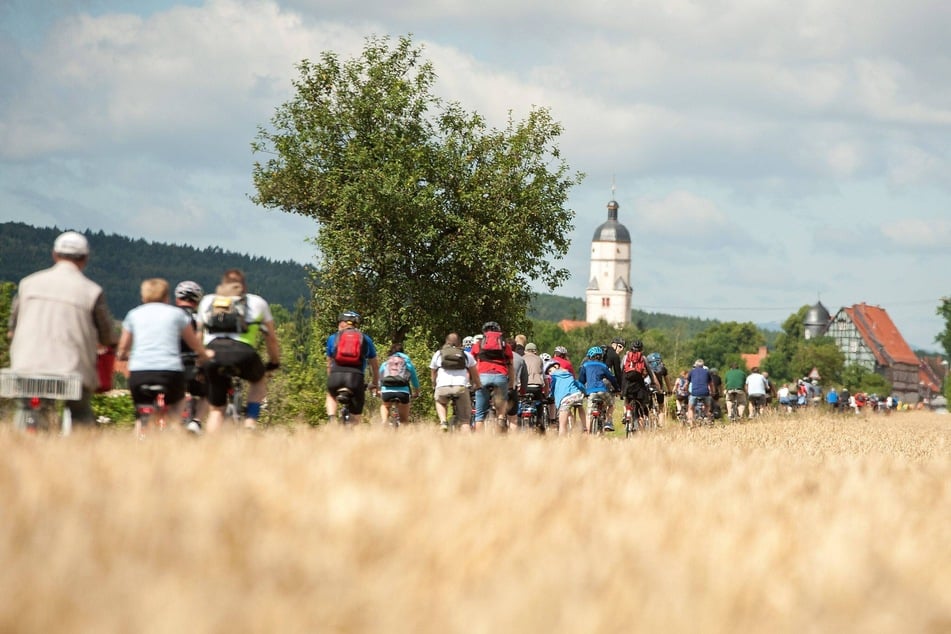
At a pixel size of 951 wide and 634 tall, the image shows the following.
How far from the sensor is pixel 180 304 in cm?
1252

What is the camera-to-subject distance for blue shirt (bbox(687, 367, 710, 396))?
111 ft

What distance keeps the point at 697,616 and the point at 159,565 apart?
4.28ft

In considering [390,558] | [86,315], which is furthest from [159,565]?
[86,315]

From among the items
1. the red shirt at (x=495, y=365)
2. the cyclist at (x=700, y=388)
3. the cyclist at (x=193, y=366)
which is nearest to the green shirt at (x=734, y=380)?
the cyclist at (x=700, y=388)

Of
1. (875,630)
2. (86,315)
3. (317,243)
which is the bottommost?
(875,630)

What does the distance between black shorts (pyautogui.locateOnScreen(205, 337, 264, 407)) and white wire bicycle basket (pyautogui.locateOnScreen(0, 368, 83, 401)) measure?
2.60 metres

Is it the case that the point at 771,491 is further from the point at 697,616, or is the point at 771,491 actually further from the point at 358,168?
the point at 358,168

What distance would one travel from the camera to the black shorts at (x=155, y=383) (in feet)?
36.0

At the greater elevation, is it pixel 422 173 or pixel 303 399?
pixel 422 173

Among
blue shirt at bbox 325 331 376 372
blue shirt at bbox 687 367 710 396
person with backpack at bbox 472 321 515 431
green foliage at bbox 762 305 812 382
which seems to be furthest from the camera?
green foliage at bbox 762 305 812 382

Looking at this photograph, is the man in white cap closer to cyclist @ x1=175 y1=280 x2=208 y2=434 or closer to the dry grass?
cyclist @ x1=175 y1=280 x2=208 y2=434

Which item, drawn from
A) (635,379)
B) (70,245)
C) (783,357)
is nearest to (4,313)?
(70,245)

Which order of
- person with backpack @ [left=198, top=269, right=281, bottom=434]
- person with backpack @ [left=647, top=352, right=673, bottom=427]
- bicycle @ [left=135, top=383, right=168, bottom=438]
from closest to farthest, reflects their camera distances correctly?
1. bicycle @ [left=135, top=383, right=168, bottom=438]
2. person with backpack @ [left=198, top=269, right=281, bottom=434]
3. person with backpack @ [left=647, top=352, right=673, bottom=427]

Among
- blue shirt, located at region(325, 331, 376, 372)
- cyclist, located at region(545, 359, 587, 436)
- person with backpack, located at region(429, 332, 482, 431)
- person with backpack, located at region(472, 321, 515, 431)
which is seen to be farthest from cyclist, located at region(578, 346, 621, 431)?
blue shirt, located at region(325, 331, 376, 372)
